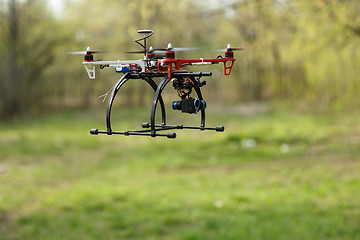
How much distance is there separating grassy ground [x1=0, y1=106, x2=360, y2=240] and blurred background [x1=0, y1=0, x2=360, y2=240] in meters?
0.08

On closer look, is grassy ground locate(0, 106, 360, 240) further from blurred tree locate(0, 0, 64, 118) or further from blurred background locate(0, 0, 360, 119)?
blurred background locate(0, 0, 360, 119)

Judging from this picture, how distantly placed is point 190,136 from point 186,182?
1006 cm

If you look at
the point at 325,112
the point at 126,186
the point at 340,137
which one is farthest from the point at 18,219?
the point at 325,112

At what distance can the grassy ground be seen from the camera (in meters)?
17.4

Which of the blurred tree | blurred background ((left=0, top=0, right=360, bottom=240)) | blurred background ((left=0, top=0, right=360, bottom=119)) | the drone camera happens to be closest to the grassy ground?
blurred background ((left=0, top=0, right=360, bottom=240))

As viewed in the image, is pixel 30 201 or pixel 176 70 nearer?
pixel 176 70

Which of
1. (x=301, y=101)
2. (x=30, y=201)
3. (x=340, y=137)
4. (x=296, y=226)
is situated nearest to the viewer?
(x=296, y=226)

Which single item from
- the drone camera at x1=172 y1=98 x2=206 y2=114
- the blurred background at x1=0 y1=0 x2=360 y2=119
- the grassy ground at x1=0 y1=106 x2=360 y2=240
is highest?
the blurred background at x1=0 y1=0 x2=360 y2=119

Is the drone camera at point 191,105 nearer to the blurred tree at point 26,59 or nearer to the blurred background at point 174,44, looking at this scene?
the blurred background at point 174,44

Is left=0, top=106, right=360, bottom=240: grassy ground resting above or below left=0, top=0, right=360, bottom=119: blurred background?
below

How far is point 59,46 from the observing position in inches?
1364

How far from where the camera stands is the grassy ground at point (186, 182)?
17375 mm

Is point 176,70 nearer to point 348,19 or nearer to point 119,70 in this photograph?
point 119,70

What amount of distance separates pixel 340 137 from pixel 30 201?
17.9 meters
